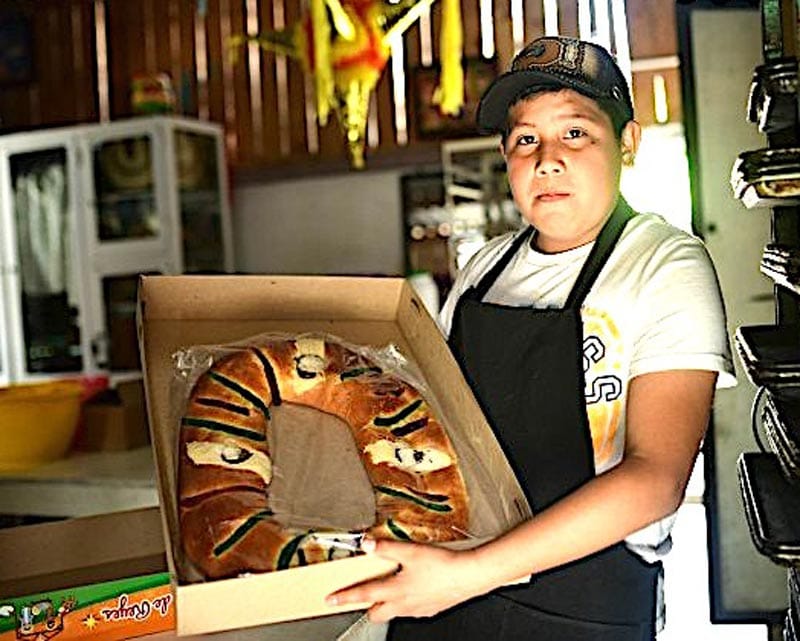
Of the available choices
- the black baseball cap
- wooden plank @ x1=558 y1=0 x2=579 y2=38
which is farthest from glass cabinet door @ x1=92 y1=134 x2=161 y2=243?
the black baseball cap

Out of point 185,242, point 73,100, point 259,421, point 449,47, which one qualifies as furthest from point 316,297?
point 73,100

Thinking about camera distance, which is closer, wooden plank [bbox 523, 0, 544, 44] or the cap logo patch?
the cap logo patch

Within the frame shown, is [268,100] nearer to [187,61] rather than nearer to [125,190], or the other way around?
[187,61]

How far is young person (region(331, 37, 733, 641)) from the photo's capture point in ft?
3.63

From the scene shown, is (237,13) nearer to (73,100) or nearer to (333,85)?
(73,100)

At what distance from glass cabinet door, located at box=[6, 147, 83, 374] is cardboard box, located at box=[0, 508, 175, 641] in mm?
4315

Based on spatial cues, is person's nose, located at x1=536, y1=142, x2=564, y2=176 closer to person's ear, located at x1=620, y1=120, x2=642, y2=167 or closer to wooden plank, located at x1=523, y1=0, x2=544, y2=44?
Answer: person's ear, located at x1=620, y1=120, x2=642, y2=167

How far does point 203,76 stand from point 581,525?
500 centimetres

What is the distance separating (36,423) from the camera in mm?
2816

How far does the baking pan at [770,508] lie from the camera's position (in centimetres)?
108

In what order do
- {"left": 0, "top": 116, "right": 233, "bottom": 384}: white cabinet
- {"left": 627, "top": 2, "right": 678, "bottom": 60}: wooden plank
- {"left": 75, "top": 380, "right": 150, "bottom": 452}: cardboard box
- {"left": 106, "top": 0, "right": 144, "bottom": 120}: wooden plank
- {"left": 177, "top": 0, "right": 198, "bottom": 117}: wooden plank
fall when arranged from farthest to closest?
{"left": 106, "top": 0, "right": 144, "bottom": 120}: wooden plank, {"left": 177, "top": 0, "right": 198, "bottom": 117}: wooden plank, {"left": 0, "top": 116, "right": 233, "bottom": 384}: white cabinet, {"left": 75, "top": 380, "right": 150, "bottom": 452}: cardboard box, {"left": 627, "top": 2, "right": 678, "bottom": 60}: wooden plank

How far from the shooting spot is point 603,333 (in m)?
1.21

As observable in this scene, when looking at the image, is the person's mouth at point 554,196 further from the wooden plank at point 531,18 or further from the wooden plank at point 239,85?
the wooden plank at point 239,85

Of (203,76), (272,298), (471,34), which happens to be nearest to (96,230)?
(203,76)
